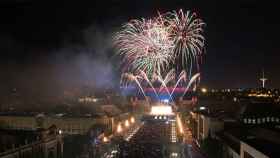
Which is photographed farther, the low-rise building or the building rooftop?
the low-rise building

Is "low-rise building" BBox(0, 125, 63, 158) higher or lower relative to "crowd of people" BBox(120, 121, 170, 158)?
higher

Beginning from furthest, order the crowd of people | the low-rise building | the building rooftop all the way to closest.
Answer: the crowd of people < the low-rise building < the building rooftop

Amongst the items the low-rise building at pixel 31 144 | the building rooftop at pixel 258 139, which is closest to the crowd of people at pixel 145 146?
the building rooftop at pixel 258 139

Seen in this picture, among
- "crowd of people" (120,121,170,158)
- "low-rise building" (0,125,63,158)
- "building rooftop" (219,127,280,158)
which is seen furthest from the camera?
"crowd of people" (120,121,170,158)

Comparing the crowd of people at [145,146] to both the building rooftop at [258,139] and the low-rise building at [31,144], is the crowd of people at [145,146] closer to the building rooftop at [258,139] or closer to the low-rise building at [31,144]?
the building rooftop at [258,139]

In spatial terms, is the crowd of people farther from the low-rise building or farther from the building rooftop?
the low-rise building

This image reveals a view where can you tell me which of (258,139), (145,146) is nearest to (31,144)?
(145,146)

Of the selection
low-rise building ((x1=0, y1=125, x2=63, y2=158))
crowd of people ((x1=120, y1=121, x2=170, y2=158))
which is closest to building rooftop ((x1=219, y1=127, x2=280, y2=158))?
crowd of people ((x1=120, y1=121, x2=170, y2=158))

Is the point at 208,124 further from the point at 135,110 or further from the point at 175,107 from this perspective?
the point at 175,107

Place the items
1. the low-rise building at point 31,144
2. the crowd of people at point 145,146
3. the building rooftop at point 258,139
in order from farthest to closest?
the crowd of people at point 145,146 < the low-rise building at point 31,144 < the building rooftop at point 258,139

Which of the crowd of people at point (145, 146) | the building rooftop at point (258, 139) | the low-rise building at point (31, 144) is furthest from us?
the crowd of people at point (145, 146)

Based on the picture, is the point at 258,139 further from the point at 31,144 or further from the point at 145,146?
the point at 31,144

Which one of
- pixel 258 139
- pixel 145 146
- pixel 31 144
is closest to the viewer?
pixel 258 139
